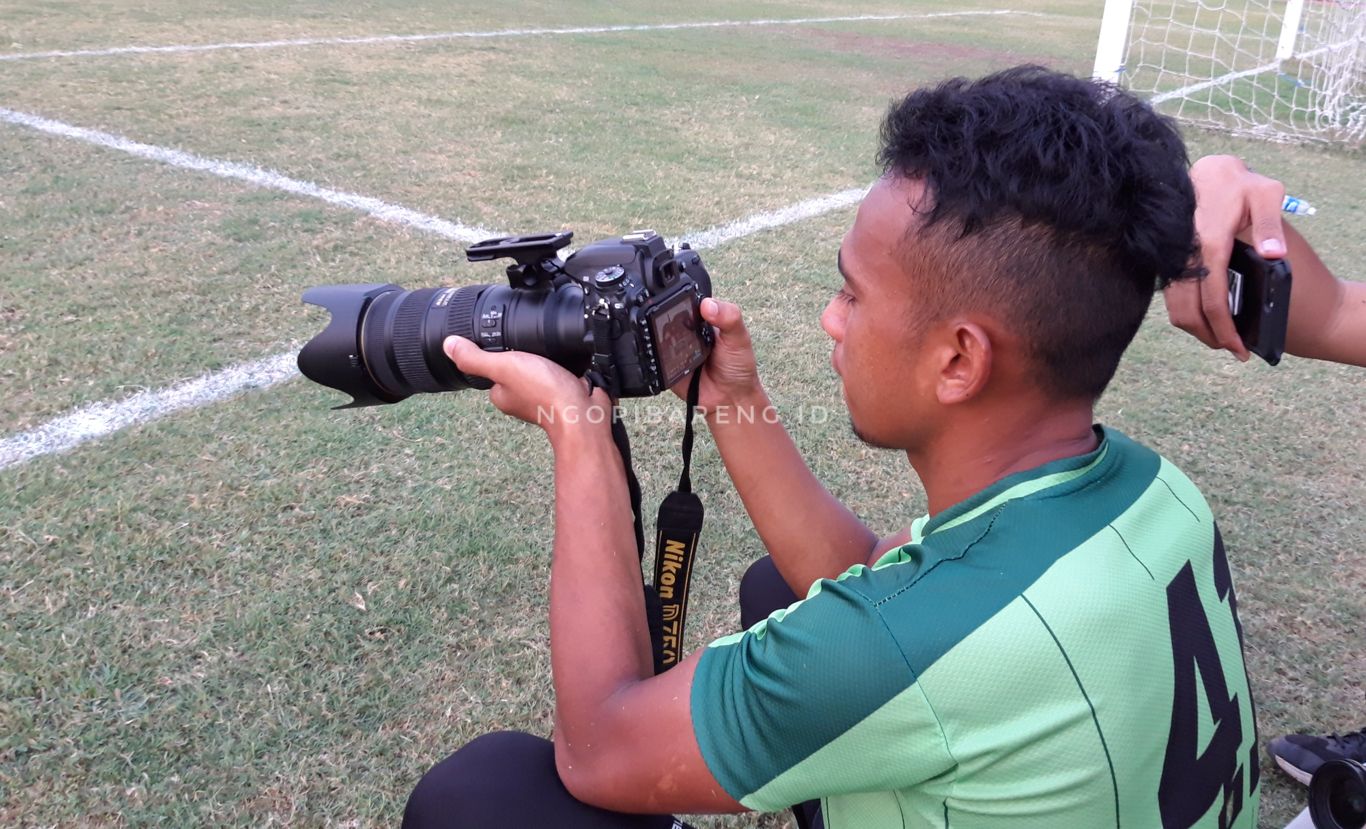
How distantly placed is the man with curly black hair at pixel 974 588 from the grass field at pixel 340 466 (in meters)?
0.82

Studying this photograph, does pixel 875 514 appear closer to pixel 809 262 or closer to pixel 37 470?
pixel 809 262

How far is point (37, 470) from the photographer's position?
9.10 ft

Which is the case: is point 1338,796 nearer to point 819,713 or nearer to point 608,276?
point 819,713

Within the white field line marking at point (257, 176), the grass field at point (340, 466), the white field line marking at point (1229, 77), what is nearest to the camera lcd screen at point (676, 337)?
the grass field at point (340, 466)

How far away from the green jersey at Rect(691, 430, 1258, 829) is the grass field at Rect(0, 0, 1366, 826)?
1.04 meters

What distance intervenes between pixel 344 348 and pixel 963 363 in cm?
109

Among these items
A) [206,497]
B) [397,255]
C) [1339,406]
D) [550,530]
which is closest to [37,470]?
[206,497]

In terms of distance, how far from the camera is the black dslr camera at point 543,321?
5.22ft

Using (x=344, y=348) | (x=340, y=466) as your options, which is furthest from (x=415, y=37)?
(x=344, y=348)

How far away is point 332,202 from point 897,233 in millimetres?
4332

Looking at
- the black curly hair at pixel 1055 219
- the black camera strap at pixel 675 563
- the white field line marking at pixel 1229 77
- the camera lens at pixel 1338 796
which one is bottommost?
the camera lens at pixel 1338 796

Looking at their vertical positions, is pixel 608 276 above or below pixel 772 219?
above

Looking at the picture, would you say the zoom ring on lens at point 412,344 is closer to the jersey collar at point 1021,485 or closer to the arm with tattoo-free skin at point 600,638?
the arm with tattoo-free skin at point 600,638

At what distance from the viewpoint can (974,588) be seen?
1.05m
